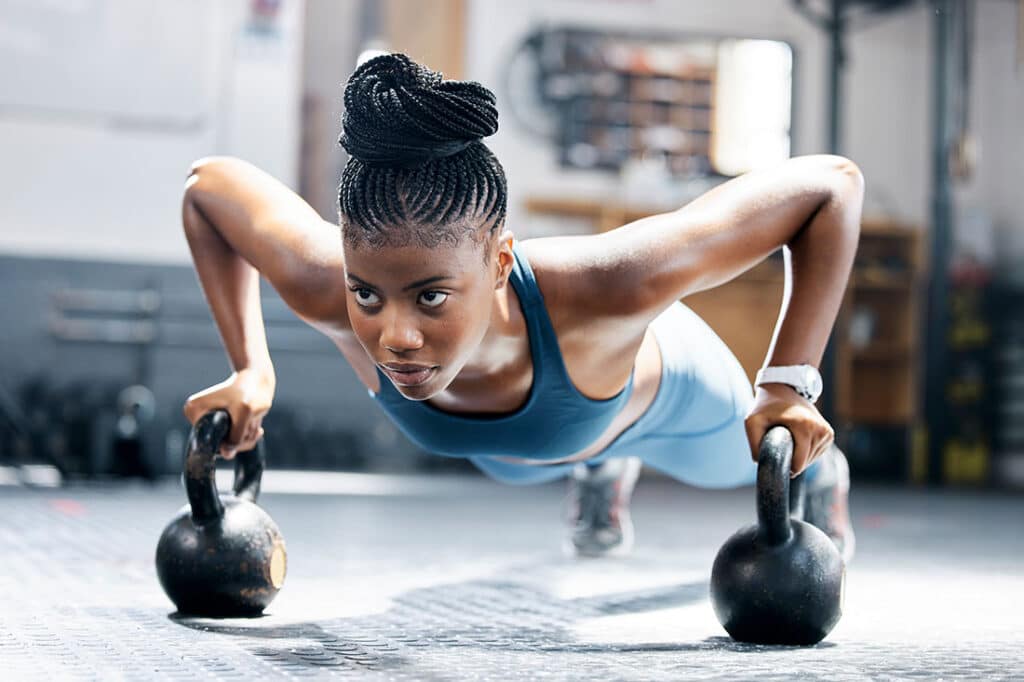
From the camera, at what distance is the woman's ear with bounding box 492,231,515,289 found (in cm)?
146

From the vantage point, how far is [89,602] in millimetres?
1805

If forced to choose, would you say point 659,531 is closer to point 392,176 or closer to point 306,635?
point 306,635

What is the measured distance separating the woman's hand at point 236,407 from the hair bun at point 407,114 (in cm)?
48

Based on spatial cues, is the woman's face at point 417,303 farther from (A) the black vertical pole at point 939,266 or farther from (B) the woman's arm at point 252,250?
A: (A) the black vertical pole at point 939,266

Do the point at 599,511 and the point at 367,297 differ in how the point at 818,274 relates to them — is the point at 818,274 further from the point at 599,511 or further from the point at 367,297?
the point at 599,511

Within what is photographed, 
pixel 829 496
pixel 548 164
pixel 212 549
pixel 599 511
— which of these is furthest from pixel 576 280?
pixel 548 164

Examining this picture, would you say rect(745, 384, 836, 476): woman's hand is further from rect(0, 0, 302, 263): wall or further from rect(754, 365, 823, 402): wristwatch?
rect(0, 0, 302, 263): wall

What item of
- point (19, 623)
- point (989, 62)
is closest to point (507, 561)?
point (19, 623)

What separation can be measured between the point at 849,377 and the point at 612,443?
5433 mm

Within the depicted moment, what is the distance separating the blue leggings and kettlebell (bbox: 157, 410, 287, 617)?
459 millimetres

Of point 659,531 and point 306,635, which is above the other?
point 306,635

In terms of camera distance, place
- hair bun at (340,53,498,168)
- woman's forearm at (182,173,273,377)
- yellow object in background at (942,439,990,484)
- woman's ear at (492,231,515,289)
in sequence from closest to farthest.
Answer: hair bun at (340,53,498,168) → woman's ear at (492,231,515,289) → woman's forearm at (182,173,273,377) → yellow object in background at (942,439,990,484)

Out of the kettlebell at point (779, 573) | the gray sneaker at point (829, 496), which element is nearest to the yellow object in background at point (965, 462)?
the gray sneaker at point (829, 496)

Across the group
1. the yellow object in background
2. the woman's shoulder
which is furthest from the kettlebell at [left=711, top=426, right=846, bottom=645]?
the yellow object in background
